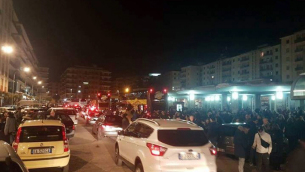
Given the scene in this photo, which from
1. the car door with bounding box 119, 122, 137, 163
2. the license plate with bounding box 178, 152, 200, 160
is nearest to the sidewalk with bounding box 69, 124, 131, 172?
the car door with bounding box 119, 122, 137, 163

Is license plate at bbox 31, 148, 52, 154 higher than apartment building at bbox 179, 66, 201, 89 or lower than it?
lower

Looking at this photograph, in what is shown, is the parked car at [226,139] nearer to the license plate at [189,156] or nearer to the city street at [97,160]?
the city street at [97,160]

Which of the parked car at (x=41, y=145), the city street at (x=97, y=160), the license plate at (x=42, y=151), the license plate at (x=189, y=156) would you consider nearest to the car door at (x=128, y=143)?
the city street at (x=97, y=160)

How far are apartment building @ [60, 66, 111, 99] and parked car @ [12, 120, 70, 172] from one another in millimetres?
123143

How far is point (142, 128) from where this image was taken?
8281 millimetres

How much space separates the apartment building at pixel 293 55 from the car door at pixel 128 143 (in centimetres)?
5537

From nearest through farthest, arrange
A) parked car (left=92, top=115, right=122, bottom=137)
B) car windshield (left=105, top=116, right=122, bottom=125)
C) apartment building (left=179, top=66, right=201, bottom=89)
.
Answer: parked car (left=92, top=115, right=122, bottom=137)
car windshield (left=105, top=116, right=122, bottom=125)
apartment building (left=179, top=66, right=201, bottom=89)

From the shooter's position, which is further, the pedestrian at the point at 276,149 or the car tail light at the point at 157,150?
the pedestrian at the point at 276,149

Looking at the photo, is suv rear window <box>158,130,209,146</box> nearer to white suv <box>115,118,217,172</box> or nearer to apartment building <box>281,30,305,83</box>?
white suv <box>115,118,217,172</box>

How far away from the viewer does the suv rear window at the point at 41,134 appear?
27.6 ft

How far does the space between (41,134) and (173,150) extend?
14.0 feet

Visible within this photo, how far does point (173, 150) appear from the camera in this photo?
687 centimetres

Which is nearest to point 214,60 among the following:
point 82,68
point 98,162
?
point 82,68

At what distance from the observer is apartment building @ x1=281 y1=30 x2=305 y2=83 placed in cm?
5888
